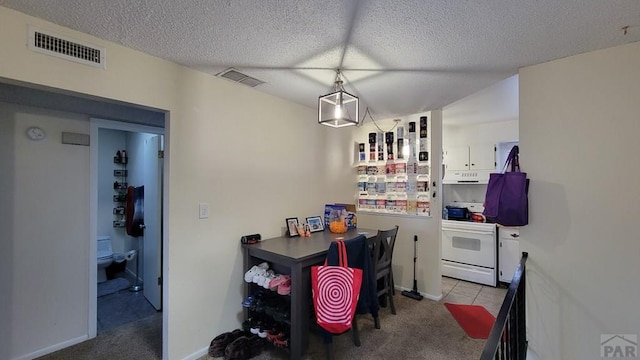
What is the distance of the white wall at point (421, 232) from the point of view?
3264mm

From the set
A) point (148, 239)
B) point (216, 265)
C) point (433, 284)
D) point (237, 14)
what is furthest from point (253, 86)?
point (433, 284)

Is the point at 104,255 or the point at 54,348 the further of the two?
the point at 104,255

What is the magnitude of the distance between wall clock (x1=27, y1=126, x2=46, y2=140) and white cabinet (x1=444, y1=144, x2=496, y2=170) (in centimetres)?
513

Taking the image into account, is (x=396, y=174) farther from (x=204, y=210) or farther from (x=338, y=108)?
(x=204, y=210)

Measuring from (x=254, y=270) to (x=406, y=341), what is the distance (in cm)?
153

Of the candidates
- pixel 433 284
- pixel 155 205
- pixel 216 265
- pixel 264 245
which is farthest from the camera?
pixel 433 284

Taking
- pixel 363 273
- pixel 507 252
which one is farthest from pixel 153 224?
pixel 507 252

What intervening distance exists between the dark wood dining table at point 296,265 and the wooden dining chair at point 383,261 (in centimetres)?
52

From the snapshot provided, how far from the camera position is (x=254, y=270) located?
2336mm

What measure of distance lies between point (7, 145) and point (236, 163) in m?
1.77

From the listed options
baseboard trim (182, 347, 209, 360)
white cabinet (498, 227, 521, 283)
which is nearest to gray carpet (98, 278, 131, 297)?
baseboard trim (182, 347, 209, 360)

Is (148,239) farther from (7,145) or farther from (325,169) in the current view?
(325,169)

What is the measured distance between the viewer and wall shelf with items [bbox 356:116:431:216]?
3416 mm

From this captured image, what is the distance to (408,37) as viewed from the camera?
5.49 feet
